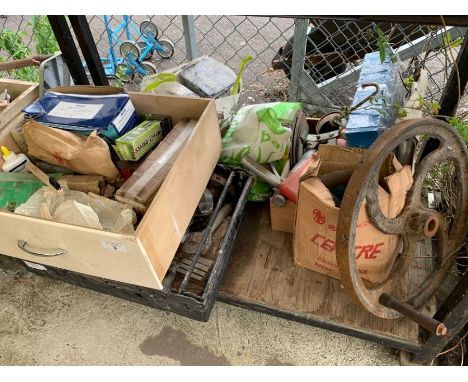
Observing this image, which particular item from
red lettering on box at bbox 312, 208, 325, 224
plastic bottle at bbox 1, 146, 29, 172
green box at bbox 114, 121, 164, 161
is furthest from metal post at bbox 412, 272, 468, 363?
plastic bottle at bbox 1, 146, 29, 172

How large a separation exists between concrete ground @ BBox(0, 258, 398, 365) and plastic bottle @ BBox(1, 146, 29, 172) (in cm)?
59

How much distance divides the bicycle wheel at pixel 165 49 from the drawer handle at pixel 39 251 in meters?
2.21

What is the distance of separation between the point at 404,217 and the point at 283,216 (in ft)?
1.62

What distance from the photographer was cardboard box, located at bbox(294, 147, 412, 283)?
1.02 meters

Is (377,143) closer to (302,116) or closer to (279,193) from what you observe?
(279,193)

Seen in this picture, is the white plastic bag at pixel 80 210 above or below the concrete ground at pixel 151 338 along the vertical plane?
above

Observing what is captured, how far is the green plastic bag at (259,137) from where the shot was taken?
142 centimetres

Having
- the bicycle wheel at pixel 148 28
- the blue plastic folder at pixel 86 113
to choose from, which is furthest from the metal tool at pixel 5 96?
the bicycle wheel at pixel 148 28

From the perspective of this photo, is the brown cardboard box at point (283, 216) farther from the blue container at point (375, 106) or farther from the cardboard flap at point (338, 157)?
the blue container at point (375, 106)

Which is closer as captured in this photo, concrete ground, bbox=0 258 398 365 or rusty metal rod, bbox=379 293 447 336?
rusty metal rod, bbox=379 293 447 336

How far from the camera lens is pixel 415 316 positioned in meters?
1.03

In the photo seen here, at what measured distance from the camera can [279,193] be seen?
1361mm

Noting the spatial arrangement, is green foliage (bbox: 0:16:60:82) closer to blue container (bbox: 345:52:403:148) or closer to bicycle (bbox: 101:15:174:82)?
bicycle (bbox: 101:15:174:82)
